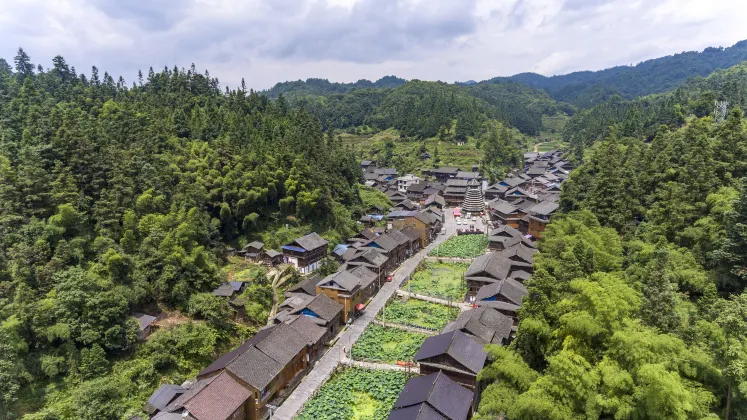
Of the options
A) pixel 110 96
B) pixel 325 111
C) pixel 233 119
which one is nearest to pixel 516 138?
pixel 325 111

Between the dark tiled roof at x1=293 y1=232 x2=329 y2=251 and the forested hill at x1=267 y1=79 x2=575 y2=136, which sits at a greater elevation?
the forested hill at x1=267 y1=79 x2=575 y2=136

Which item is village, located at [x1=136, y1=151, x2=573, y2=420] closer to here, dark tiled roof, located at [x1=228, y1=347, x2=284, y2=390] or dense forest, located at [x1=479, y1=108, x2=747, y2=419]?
dark tiled roof, located at [x1=228, y1=347, x2=284, y2=390]

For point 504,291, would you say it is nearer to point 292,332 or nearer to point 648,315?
point 648,315

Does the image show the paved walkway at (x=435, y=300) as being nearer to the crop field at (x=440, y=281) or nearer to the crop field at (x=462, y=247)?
the crop field at (x=440, y=281)

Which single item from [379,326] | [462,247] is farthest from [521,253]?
[379,326]

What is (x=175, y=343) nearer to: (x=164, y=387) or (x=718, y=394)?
(x=164, y=387)

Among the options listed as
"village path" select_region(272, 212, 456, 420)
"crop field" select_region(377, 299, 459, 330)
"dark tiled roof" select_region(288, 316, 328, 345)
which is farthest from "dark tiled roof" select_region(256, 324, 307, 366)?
"crop field" select_region(377, 299, 459, 330)
